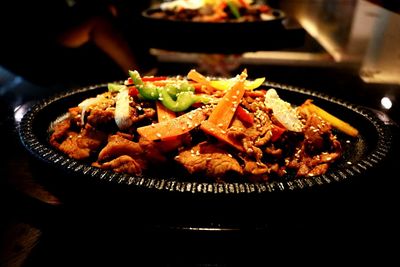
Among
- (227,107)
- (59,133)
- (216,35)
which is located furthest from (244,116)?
(216,35)

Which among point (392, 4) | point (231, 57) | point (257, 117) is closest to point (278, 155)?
point (257, 117)

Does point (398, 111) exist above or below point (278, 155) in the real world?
below

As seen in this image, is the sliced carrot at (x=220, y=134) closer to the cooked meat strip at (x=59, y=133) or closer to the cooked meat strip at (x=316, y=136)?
the cooked meat strip at (x=316, y=136)

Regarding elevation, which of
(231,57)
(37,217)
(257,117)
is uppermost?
(257,117)

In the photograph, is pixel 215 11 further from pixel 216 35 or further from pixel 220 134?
pixel 220 134

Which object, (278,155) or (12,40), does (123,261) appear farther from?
(12,40)

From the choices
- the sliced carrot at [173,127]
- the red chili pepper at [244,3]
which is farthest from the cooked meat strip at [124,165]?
the red chili pepper at [244,3]

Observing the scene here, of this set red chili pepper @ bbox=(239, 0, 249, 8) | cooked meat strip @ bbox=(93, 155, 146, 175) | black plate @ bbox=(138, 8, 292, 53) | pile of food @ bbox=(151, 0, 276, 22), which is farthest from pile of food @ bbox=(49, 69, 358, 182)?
red chili pepper @ bbox=(239, 0, 249, 8)
